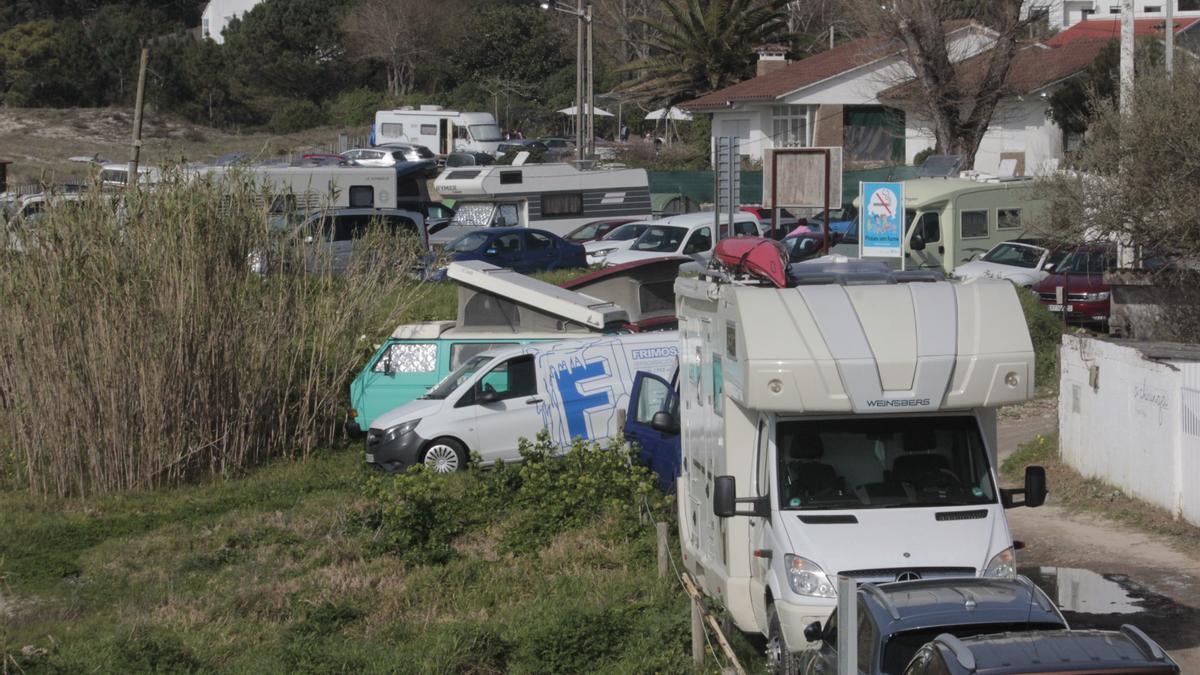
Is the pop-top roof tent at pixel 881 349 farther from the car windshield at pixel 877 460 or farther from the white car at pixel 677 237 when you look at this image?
the white car at pixel 677 237

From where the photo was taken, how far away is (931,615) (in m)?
6.64

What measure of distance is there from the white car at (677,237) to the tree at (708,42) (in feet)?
94.7

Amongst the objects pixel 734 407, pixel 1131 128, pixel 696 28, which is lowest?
pixel 734 407

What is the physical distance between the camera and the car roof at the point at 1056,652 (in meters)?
5.56

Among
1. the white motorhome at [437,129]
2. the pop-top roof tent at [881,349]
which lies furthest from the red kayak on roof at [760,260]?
the white motorhome at [437,129]

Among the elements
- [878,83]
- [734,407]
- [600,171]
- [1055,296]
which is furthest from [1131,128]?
[878,83]

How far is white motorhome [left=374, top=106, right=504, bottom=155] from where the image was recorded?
5959 centimetres

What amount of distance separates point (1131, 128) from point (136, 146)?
13862 millimetres

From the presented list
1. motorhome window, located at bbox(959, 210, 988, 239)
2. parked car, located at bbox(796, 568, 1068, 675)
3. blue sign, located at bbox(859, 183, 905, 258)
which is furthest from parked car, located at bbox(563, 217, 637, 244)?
parked car, located at bbox(796, 568, 1068, 675)

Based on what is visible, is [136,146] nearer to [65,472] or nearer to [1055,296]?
[65,472]

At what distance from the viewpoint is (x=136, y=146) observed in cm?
2033

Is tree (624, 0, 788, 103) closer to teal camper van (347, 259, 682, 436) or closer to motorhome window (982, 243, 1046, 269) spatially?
motorhome window (982, 243, 1046, 269)

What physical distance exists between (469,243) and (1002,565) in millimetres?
22996

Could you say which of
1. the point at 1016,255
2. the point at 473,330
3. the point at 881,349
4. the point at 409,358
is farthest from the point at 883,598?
the point at 1016,255
